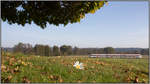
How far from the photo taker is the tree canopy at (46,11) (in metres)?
4.70

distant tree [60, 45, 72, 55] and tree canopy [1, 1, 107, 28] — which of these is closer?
tree canopy [1, 1, 107, 28]

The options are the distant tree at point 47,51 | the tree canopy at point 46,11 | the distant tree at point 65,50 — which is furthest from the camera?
the distant tree at point 47,51

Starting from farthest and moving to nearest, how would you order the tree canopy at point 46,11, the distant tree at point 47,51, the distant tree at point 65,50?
1. the distant tree at point 47,51
2. the distant tree at point 65,50
3. the tree canopy at point 46,11

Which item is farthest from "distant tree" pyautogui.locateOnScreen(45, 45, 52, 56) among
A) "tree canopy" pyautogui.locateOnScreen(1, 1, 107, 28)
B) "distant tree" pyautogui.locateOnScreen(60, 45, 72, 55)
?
"tree canopy" pyautogui.locateOnScreen(1, 1, 107, 28)

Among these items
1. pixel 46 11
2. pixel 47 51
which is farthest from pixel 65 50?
pixel 46 11

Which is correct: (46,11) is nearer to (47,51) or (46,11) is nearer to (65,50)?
(65,50)

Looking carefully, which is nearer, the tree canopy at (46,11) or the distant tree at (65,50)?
the tree canopy at (46,11)

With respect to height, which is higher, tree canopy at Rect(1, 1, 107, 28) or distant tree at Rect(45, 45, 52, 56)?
tree canopy at Rect(1, 1, 107, 28)

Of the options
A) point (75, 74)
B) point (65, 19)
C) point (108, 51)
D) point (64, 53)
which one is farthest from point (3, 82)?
point (108, 51)

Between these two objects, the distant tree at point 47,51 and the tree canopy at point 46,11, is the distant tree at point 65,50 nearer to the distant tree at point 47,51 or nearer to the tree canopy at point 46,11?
the distant tree at point 47,51

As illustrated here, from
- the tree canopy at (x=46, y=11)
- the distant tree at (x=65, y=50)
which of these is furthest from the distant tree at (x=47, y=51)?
the tree canopy at (x=46, y=11)

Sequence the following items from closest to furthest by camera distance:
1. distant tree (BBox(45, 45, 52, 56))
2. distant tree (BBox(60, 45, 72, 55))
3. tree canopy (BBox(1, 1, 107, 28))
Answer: tree canopy (BBox(1, 1, 107, 28)), distant tree (BBox(60, 45, 72, 55)), distant tree (BBox(45, 45, 52, 56))

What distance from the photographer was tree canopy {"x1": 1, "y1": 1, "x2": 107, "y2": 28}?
4703 millimetres

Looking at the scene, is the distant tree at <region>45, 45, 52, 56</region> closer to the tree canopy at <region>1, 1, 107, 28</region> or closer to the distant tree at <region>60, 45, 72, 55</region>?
the distant tree at <region>60, 45, 72, 55</region>
